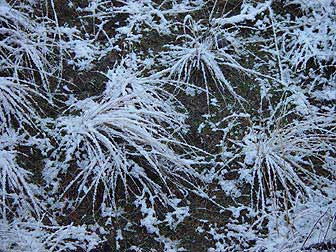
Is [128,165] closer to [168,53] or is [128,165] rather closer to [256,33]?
[168,53]

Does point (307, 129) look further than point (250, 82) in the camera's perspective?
No

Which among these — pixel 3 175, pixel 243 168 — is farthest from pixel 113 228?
pixel 243 168

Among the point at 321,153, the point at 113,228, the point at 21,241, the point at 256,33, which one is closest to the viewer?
the point at 21,241

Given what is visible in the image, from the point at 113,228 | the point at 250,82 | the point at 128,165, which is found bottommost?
the point at 113,228

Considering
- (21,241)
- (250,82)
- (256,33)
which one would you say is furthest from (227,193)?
(256,33)

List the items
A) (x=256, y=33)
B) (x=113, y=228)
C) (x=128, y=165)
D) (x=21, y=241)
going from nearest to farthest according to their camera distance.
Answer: (x=21, y=241) < (x=113, y=228) < (x=128, y=165) < (x=256, y=33)

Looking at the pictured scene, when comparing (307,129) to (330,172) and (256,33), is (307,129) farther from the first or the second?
(256,33)

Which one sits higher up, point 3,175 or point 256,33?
point 256,33
